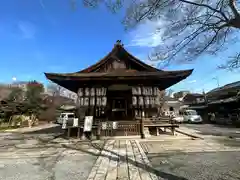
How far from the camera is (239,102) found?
22297 millimetres

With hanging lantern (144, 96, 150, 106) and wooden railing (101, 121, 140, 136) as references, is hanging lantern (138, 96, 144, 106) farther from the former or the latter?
wooden railing (101, 121, 140, 136)

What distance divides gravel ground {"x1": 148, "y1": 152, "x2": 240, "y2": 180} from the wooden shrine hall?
4.55 m

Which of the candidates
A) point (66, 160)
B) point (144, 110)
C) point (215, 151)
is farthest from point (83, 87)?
point (215, 151)

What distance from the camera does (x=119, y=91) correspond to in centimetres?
1293

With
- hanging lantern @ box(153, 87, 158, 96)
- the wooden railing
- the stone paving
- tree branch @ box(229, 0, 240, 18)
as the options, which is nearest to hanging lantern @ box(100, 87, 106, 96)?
the wooden railing

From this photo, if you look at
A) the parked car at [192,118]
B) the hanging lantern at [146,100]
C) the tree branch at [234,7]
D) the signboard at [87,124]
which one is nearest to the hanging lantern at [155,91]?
the hanging lantern at [146,100]

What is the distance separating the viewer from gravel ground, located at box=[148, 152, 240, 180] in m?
4.55

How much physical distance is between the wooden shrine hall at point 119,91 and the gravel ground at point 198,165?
4550 millimetres

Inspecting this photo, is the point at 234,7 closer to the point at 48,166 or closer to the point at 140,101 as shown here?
the point at 48,166

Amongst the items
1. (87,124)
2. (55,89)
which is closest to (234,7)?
(87,124)

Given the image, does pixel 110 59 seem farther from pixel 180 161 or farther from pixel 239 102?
pixel 239 102

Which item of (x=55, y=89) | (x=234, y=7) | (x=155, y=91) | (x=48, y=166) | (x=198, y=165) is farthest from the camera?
(x=55, y=89)

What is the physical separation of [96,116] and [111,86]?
7.47 ft

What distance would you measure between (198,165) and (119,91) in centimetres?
819
